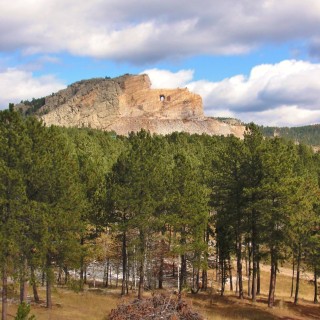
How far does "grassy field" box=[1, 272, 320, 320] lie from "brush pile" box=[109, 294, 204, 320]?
6965 mm

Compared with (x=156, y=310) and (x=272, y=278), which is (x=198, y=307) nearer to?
(x=156, y=310)

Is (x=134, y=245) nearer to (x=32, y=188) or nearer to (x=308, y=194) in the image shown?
(x=32, y=188)

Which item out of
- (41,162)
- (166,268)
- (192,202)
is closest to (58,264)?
(41,162)

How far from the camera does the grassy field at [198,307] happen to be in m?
28.0

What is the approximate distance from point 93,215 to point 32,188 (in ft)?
33.0

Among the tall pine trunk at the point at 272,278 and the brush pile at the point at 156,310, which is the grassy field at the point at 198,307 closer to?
the tall pine trunk at the point at 272,278

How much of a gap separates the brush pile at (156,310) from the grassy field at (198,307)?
6965 millimetres

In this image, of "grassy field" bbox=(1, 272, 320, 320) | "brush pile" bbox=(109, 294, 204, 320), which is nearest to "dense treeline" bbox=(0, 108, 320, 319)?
"grassy field" bbox=(1, 272, 320, 320)

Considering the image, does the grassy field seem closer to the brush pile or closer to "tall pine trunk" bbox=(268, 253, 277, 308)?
"tall pine trunk" bbox=(268, 253, 277, 308)

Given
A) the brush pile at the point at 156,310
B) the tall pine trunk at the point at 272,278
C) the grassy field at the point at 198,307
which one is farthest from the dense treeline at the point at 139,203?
the brush pile at the point at 156,310

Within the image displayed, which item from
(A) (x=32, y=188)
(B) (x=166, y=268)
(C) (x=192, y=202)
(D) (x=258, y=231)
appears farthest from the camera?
(B) (x=166, y=268)

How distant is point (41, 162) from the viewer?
25266 millimetres

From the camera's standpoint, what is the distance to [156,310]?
734 inches

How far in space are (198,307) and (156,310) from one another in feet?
26.1
